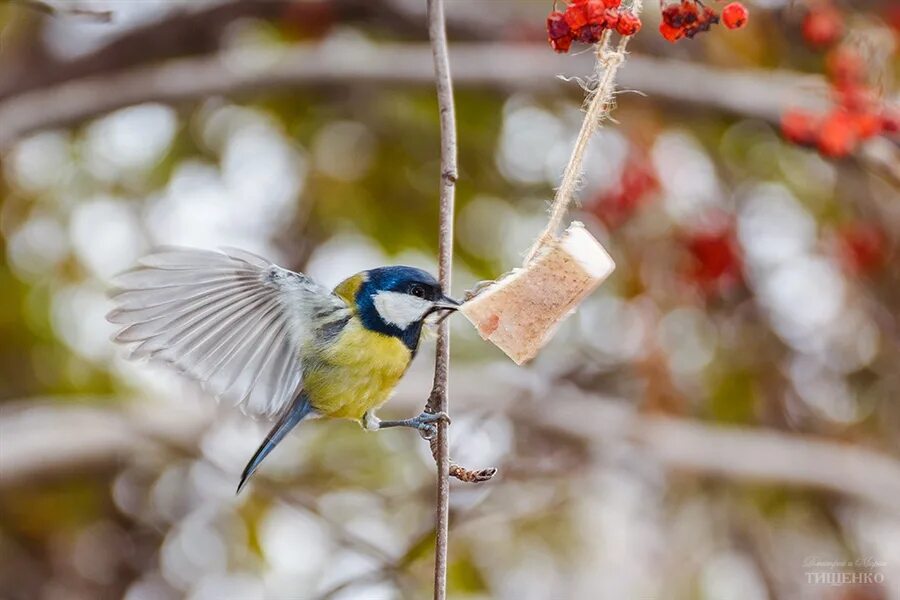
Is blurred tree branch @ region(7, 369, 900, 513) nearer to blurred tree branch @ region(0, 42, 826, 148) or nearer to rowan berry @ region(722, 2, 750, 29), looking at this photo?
blurred tree branch @ region(0, 42, 826, 148)

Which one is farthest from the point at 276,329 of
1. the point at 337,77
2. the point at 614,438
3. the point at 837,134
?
the point at 614,438

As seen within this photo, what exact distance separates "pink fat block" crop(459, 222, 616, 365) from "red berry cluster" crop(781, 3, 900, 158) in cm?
125

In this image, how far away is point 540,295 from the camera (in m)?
1.45

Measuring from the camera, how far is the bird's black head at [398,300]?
1.88 m

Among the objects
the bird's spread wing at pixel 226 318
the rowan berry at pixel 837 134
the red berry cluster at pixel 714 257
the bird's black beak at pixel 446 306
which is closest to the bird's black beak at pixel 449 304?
the bird's black beak at pixel 446 306

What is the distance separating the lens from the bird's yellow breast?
6.80 ft

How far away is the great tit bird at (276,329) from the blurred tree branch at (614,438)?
132 centimetres

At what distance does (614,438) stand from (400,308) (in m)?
1.77

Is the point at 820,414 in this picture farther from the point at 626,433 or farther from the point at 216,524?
the point at 216,524

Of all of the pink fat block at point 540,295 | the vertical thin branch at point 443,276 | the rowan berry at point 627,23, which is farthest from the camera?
the rowan berry at point 627,23

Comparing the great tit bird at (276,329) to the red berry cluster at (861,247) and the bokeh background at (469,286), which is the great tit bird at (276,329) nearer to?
the bokeh background at (469,286)

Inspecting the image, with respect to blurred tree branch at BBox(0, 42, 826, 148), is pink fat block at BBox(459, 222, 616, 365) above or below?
above

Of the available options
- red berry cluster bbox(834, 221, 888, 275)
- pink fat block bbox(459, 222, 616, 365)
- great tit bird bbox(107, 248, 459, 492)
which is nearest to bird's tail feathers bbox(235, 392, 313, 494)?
great tit bird bbox(107, 248, 459, 492)

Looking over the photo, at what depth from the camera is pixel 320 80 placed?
3.52 m
